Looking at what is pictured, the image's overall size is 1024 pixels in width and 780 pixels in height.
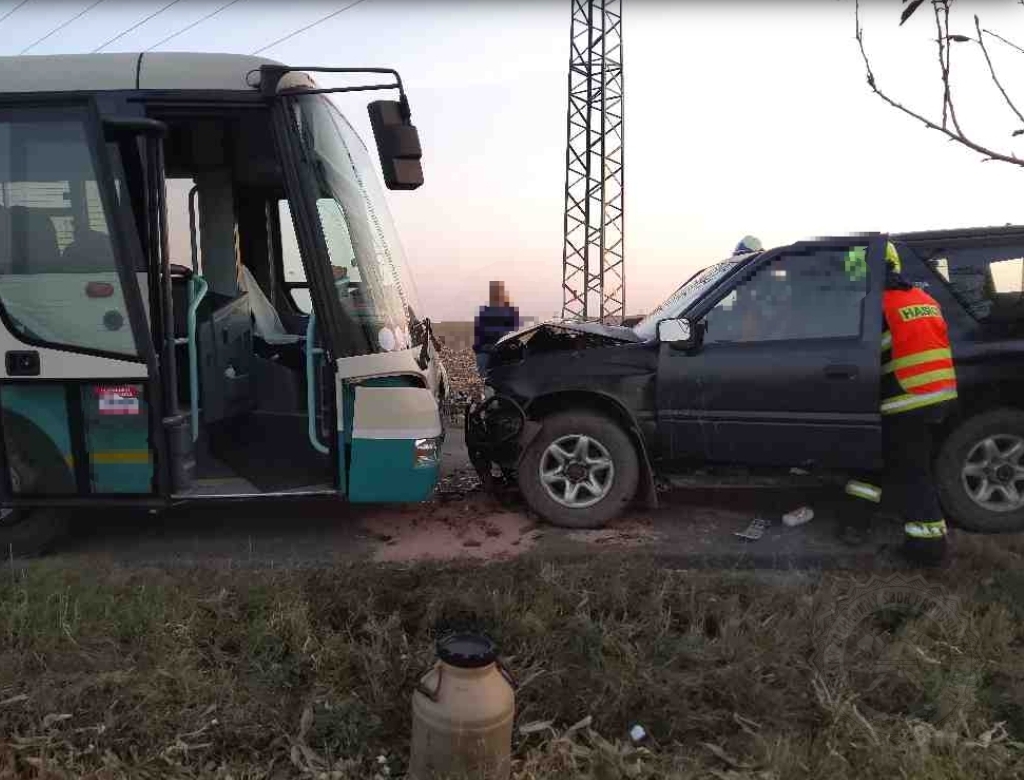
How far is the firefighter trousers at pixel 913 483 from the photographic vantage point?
446 cm

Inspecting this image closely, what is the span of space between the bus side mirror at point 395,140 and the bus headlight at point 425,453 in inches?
58.8

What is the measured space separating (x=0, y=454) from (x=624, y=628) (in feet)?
12.1

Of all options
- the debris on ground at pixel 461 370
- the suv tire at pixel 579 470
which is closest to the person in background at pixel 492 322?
the debris on ground at pixel 461 370

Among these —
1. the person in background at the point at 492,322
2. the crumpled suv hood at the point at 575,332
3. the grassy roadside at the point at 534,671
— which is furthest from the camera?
the person in background at the point at 492,322

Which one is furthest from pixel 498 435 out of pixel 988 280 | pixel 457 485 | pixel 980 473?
pixel 988 280

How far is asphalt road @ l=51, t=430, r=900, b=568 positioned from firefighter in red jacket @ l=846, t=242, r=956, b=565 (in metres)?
0.31

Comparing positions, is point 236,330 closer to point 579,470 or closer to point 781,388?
point 579,470

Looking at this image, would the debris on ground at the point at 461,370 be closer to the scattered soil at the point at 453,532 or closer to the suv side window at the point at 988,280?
the scattered soil at the point at 453,532

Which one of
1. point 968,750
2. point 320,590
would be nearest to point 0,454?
point 320,590

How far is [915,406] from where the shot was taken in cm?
465

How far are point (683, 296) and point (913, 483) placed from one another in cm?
205

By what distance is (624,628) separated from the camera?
11.4ft

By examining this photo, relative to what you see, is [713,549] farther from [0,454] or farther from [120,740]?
[0,454]

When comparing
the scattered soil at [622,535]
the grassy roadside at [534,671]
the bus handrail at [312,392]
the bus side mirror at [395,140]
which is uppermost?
the bus side mirror at [395,140]
